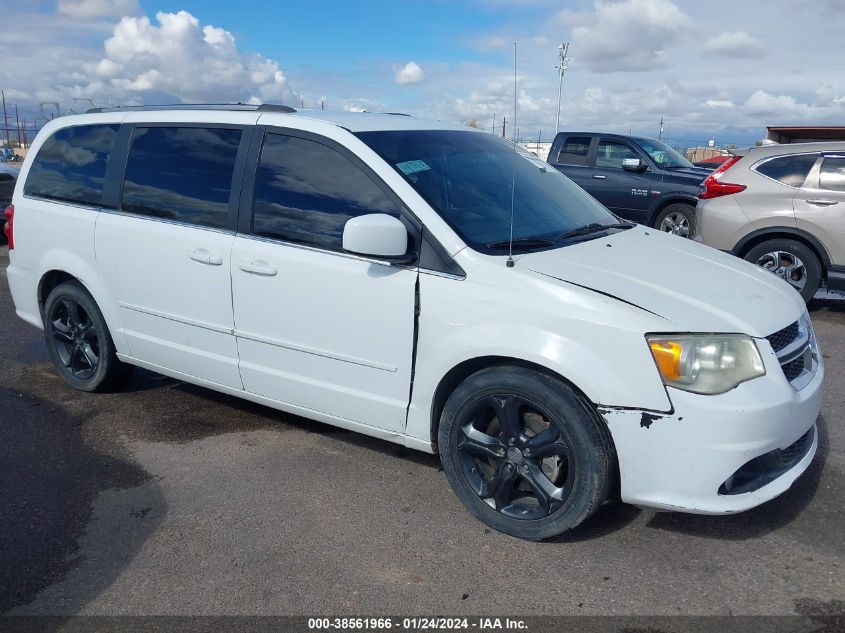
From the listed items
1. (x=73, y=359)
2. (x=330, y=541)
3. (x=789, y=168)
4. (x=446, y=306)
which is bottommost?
(x=330, y=541)

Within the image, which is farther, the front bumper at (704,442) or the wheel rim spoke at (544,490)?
the wheel rim spoke at (544,490)

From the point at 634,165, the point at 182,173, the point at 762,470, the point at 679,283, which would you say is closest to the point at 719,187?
the point at 634,165

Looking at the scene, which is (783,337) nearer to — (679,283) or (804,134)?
(679,283)

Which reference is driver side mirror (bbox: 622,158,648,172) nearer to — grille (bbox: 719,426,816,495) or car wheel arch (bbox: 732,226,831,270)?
car wheel arch (bbox: 732,226,831,270)

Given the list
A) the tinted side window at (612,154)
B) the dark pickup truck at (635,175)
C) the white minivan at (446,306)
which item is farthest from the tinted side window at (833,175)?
the tinted side window at (612,154)

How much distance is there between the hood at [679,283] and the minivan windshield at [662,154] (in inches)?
308

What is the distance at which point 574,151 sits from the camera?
11.8 meters

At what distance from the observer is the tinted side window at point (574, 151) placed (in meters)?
11.6

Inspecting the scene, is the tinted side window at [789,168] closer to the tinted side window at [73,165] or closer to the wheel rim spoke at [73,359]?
the tinted side window at [73,165]

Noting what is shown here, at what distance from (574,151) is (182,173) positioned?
28.2ft

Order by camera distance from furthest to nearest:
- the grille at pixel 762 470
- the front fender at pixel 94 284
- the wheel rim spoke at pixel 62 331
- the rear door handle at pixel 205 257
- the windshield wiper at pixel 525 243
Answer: the wheel rim spoke at pixel 62 331, the front fender at pixel 94 284, the rear door handle at pixel 205 257, the windshield wiper at pixel 525 243, the grille at pixel 762 470

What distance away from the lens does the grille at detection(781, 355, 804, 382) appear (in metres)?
3.12

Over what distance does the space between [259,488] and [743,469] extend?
2297 millimetres

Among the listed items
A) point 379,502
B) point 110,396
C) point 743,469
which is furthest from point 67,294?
point 743,469
